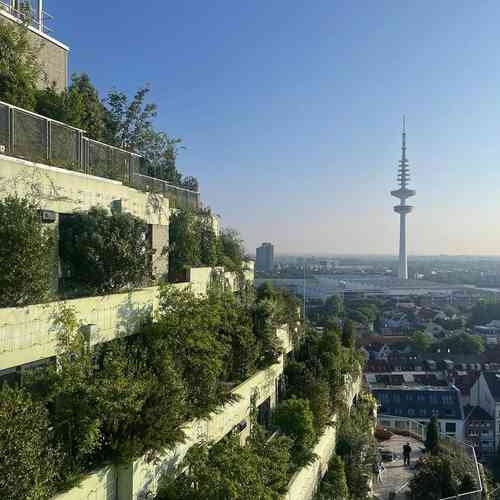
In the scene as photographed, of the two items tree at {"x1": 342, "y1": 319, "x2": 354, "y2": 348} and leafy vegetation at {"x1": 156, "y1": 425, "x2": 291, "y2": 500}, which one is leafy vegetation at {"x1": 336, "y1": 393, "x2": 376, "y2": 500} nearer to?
tree at {"x1": 342, "y1": 319, "x2": 354, "y2": 348}

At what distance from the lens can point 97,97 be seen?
15.6m

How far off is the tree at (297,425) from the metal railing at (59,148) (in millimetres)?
6266

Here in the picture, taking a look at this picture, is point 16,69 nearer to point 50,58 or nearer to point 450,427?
point 50,58

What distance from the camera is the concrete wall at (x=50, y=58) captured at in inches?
526

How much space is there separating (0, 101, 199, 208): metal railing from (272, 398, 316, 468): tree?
20.6 feet

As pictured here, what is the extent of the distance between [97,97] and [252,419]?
9.68m

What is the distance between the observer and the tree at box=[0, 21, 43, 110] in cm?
981

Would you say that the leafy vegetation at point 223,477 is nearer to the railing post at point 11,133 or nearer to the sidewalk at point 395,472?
the railing post at point 11,133

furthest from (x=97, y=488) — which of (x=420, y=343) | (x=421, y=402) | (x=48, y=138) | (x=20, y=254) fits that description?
(x=420, y=343)

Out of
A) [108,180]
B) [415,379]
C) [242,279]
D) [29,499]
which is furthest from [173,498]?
[415,379]

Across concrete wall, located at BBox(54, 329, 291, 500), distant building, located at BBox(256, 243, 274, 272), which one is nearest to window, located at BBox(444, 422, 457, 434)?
concrete wall, located at BBox(54, 329, 291, 500)

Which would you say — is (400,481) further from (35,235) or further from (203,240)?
(35,235)

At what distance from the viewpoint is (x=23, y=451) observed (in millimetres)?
5441

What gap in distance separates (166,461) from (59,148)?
538 centimetres
